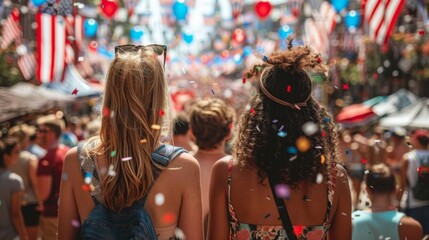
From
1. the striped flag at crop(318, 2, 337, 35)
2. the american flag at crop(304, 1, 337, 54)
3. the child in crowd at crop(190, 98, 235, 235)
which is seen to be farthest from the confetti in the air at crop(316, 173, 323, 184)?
the striped flag at crop(318, 2, 337, 35)

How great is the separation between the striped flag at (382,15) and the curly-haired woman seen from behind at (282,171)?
6639mm

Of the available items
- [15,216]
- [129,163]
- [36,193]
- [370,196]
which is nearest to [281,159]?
[129,163]

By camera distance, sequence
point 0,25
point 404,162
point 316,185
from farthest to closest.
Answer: point 0,25 < point 404,162 < point 316,185

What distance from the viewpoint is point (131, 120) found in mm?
2701

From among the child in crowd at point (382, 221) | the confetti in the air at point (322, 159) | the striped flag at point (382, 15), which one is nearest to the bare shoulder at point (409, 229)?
the child in crowd at point (382, 221)

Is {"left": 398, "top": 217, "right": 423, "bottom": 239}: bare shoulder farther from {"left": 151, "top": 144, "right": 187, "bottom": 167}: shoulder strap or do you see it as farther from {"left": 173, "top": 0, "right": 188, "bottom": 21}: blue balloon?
{"left": 173, "top": 0, "right": 188, "bottom": 21}: blue balloon

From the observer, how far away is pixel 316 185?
9.56 feet

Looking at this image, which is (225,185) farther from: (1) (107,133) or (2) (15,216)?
(2) (15,216)

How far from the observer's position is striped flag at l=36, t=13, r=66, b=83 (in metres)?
10.8

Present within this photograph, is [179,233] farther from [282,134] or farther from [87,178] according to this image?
[282,134]

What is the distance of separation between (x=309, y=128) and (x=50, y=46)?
8.90m

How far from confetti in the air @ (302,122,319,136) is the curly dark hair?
1 centimetres

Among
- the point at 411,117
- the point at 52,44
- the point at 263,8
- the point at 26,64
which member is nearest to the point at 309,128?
the point at 52,44

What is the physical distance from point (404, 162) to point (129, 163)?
5.54 m
